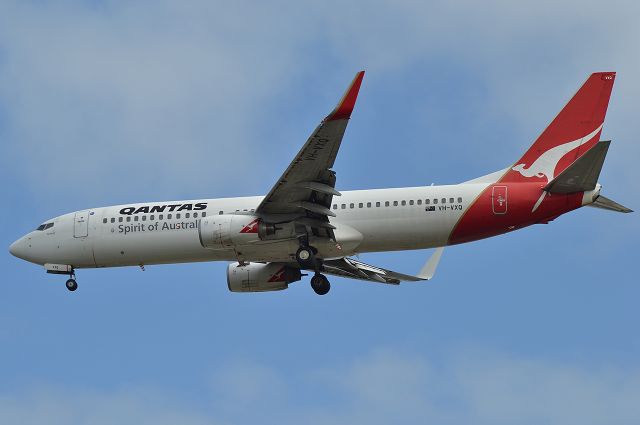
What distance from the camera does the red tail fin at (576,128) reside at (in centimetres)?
4822

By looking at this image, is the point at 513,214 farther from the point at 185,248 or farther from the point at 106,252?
the point at 106,252

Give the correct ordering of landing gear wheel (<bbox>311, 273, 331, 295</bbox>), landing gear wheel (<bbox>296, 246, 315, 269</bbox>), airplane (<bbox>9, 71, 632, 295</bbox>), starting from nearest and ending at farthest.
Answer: airplane (<bbox>9, 71, 632, 295</bbox>)
landing gear wheel (<bbox>296, 246, 315, 269</bbox>)
landing gear wheel (<bbox>311, 273, 331, 295</bbox>)

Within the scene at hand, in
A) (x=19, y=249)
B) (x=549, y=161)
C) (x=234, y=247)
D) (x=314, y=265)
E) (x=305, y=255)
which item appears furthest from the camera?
(x=19, y=249)

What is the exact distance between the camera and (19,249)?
53.1 m

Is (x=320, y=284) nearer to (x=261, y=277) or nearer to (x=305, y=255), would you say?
(x=261, y=277)

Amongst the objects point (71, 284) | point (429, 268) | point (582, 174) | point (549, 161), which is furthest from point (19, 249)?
point (582, 174)

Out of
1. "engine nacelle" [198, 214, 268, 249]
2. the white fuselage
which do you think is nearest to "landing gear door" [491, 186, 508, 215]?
the white fuselage

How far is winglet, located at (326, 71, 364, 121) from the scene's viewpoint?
41.1 meters

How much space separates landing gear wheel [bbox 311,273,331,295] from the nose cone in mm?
12058

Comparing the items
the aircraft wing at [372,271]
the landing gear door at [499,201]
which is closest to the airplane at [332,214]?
the landing gear door at [499,201]

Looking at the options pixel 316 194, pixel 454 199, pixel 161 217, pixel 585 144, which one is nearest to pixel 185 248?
pixel 161 217

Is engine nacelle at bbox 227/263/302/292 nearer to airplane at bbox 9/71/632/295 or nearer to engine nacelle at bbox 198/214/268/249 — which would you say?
airplane at bbox 9/71/632/295

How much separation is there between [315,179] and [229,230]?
3.96m

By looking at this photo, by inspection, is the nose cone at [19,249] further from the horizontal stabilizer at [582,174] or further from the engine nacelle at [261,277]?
the horizontal stabilizer at [582,174]
